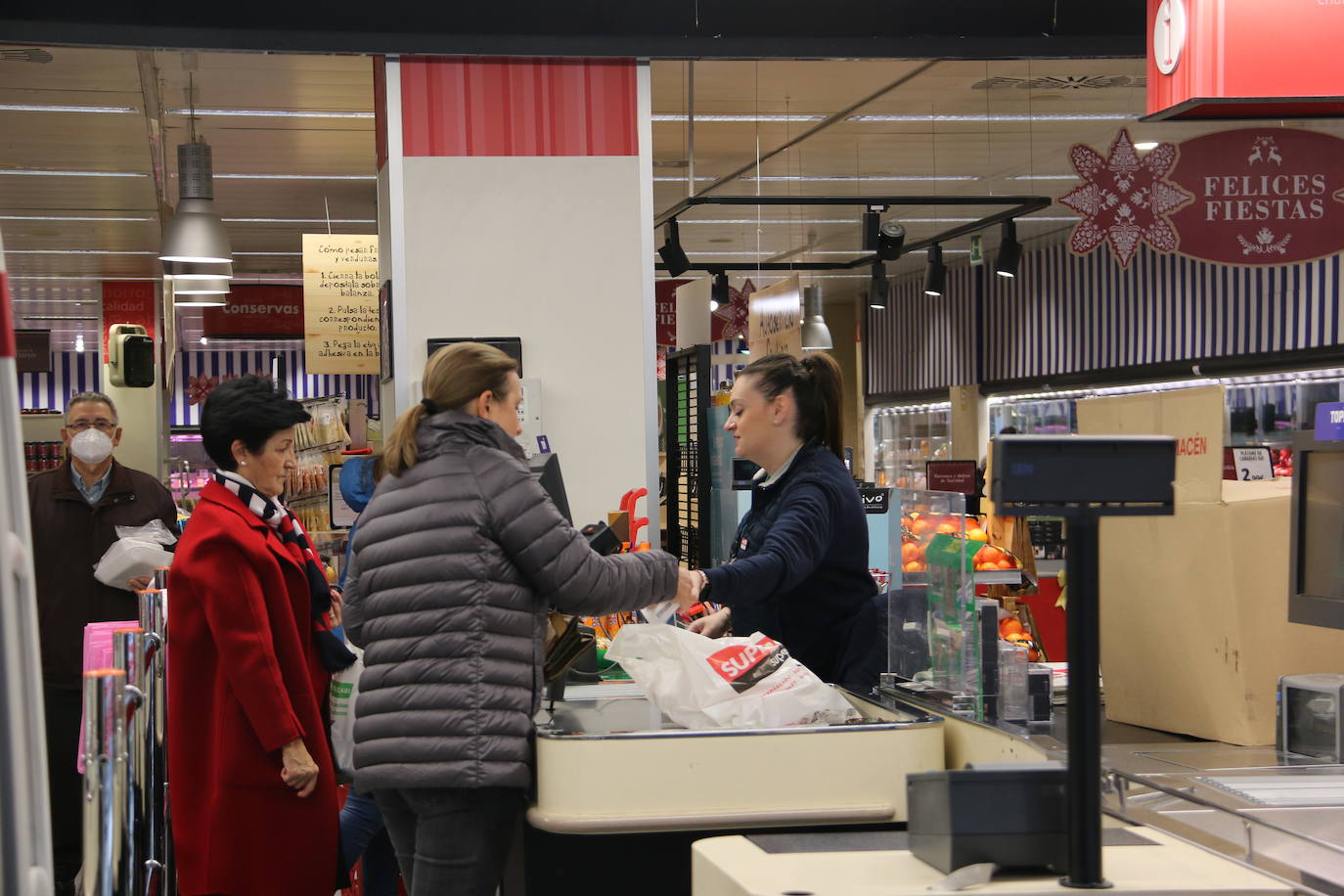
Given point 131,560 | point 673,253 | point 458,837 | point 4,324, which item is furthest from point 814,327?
point 4,324

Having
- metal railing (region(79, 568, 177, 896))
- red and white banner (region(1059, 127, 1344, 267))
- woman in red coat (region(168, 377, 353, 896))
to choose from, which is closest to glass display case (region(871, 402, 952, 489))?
red and white banner (region(1059, 127, 1344, 267))

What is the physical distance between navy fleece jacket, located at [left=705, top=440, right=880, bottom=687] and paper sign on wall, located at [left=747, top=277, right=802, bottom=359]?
4032mm

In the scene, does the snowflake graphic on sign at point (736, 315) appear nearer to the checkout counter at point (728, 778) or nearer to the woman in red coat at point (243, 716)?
the woman in red coat at point (243, 716)

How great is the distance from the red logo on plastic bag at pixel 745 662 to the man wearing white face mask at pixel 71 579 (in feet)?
9.81

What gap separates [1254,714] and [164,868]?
2.34m

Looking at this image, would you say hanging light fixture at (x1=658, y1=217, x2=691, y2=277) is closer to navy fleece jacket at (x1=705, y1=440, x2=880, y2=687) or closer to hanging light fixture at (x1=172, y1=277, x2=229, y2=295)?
hanging light fixture at (x1=172, y1=277, x2=229, y2=295)

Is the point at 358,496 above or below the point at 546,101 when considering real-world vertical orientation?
below

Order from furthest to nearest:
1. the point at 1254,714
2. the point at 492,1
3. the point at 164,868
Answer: the point at 492,1 < the point at 164,868 < the point at 1254,714

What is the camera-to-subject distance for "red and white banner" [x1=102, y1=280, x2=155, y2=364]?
1591cm

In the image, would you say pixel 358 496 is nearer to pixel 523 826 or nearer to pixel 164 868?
pixel 164 868

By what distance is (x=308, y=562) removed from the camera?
11.4 feet

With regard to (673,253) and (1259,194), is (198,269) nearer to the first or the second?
(673,253)

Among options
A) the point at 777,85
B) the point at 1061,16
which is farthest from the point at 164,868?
A: the point at 777,85

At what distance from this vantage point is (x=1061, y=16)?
5023mm
